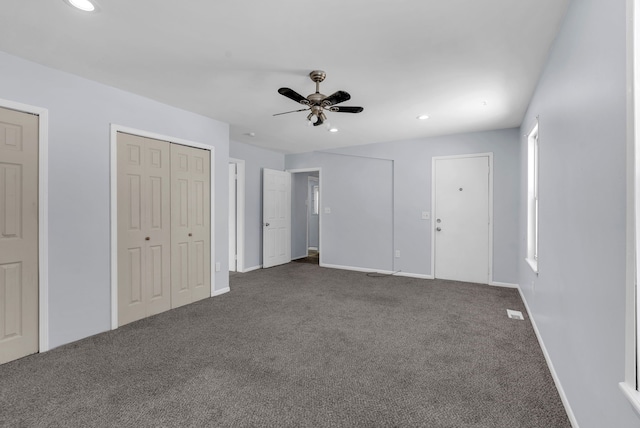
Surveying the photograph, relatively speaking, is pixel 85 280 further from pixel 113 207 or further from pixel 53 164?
pixel 53 164

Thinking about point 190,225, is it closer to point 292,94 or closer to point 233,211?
point 233,211

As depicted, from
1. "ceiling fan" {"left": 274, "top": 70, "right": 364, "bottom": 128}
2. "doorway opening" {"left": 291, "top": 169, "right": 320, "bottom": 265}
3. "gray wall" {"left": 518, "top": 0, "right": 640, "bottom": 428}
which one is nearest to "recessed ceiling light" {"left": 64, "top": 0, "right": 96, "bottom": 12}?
"ceiling fan" {"left": 274, "top": 70, "right": 364, "bottom": 128}

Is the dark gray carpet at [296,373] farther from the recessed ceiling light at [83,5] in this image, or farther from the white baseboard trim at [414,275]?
the recessed ceiling light at [83,5]

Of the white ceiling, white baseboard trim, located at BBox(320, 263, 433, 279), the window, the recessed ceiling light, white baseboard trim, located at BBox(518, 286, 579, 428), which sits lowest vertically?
white baseboard trim, located at BBox(518, 286, 579, 428)

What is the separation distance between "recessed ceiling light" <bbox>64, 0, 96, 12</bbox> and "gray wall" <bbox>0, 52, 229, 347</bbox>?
1097mm

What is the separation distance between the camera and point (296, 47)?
7.53ft

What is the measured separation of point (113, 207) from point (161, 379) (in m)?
1.75

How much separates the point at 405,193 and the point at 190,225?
3.49 metres

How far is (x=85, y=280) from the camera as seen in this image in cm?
284

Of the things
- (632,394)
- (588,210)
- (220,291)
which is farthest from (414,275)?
(632,394)

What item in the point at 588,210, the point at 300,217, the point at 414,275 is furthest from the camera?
the point at 300,217

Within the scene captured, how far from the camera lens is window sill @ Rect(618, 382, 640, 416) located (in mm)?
997

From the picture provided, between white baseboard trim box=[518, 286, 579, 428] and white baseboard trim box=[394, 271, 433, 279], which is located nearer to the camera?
white baseboard trim box=[518, 286, 579, 428]

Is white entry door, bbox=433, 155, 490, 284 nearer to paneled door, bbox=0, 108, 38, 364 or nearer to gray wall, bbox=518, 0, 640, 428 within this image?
gray wall, bbox=518, 0, 640, 428
